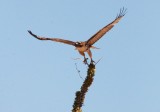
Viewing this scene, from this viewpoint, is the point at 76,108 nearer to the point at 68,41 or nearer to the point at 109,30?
the point at 68,41

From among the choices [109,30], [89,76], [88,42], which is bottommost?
[89,76]

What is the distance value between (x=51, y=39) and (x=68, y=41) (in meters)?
0.80

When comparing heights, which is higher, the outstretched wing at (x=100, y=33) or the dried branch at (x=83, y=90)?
the outstretched wing at (x=100, y=33)

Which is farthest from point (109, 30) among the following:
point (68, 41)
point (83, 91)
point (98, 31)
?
point (83, 91)

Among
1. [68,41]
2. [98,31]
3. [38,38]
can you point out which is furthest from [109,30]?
[38,38]

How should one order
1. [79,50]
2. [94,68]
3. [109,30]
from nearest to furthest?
1. [94,68]
2. [79,50]
3. [109,30]

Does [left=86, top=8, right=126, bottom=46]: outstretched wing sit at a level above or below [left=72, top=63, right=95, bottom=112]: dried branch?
above

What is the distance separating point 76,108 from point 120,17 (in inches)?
234

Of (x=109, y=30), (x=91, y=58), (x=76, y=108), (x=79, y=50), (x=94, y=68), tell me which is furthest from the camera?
(x=109, y=30)

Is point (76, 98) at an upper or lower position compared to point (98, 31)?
lower

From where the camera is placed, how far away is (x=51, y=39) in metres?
14.6

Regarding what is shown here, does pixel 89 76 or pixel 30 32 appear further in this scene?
pixel 30 32

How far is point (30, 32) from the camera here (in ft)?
51.1

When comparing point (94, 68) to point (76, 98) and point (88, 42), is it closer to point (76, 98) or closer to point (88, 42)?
point (76, 98)
